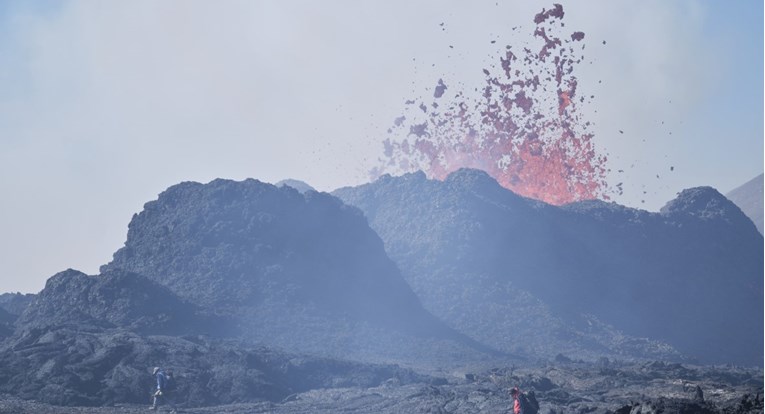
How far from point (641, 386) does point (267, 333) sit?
983 inches

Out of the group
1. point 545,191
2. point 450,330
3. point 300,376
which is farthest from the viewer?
point 545,191

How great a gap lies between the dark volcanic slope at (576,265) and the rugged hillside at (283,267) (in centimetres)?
524

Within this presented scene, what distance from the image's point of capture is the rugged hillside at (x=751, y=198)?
471ft

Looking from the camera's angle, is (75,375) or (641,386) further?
(641,386)

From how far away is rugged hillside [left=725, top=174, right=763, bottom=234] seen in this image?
14362 centimetres

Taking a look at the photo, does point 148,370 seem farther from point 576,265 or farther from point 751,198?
point 751,198

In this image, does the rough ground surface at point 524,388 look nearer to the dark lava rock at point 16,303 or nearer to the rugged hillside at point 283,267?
the rugged hillside at point 283,267

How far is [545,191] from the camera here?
8256cm

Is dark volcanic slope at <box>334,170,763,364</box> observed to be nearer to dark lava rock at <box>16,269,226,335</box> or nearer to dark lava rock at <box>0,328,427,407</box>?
dark lava rock at <box>0,328,427,407</box>

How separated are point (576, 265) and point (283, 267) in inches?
1073

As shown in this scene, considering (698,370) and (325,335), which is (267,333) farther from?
(698,370)

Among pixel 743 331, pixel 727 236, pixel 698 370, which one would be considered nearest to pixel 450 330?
pixel 698 370

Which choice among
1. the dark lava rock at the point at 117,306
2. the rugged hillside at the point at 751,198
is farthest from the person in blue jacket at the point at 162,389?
the rugged hillside at the point at 751,198

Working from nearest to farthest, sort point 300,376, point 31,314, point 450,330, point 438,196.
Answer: point 300,376, point 31,314, point 450,330, point 438,196
